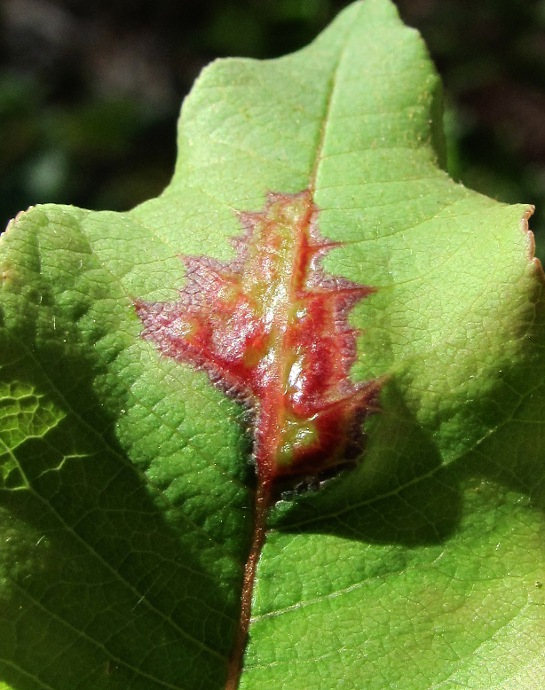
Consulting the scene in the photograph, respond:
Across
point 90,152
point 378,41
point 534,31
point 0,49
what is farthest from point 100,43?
point 378,41

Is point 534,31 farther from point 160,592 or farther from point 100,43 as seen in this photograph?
point 160,592

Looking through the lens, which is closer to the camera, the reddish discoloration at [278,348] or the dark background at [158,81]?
the reddish discoloration at [278,348]

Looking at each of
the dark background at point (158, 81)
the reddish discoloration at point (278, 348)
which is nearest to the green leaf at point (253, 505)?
the reddish discoloration at point (278, 348)

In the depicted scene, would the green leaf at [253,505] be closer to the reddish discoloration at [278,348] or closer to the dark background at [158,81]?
the reddish discoloration at [278,348]

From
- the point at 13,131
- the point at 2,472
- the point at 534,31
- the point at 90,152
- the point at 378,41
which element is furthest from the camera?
the point at 534,31
